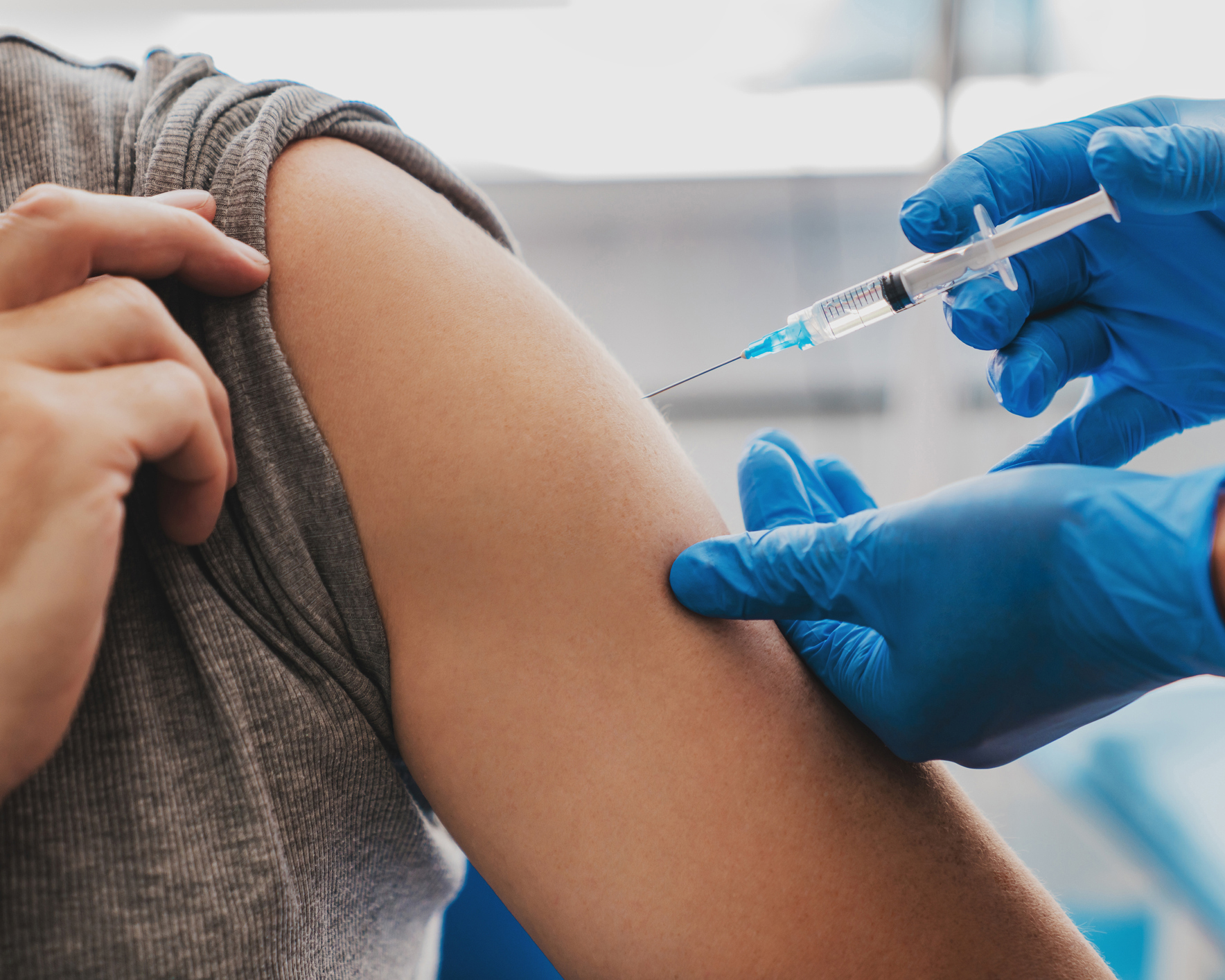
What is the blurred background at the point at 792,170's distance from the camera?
1.89m

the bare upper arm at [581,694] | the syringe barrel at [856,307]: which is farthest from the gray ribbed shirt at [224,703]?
the syringe barrel at [856,307]

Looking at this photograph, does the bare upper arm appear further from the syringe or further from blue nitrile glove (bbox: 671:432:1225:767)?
the syringe

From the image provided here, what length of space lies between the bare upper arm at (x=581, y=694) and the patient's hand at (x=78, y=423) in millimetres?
139

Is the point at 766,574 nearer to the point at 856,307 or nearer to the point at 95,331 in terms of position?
the point at 856,307

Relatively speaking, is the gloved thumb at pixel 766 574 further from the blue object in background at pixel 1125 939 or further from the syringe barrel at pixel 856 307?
the blue object in background at pixel 1125 939

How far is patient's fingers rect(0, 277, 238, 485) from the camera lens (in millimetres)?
531

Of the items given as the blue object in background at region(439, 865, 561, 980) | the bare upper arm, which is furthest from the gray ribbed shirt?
the blue object in background at region(439, 865, 561, 980)


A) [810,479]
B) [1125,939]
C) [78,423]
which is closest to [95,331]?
[78,423]

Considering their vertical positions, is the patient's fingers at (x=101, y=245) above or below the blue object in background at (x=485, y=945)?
above

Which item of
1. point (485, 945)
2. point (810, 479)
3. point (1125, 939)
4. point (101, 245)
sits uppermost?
point (101, 245)

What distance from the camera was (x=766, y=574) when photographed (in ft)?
2.51

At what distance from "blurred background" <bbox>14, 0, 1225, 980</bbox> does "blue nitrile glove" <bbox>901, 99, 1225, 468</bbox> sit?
1.14 m

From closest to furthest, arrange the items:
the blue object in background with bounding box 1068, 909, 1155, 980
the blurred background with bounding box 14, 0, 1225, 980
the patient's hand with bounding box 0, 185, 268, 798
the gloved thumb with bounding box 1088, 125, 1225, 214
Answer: the patient's hand with bounding box 0, 185, 268, 798 → the gloved thumb with bounding box 1088, 125, 1225, 214 → the blue object in background with bounding box 1068, 909, 1155, 980 → the blurred background with bounding box 14, 0, 1225, 980

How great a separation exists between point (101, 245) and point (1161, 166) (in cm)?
100
